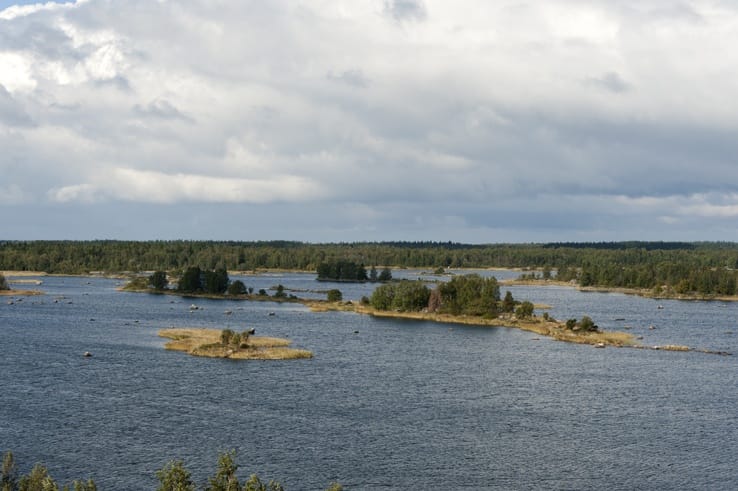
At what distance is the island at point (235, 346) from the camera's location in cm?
12575

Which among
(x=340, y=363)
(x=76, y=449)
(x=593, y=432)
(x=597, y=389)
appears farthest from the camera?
(x=340, y=363)

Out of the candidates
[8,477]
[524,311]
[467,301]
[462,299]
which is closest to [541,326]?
[524,311]

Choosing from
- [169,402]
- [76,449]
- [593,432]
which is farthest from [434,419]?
[76,449]

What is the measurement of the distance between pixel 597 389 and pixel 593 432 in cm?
2365

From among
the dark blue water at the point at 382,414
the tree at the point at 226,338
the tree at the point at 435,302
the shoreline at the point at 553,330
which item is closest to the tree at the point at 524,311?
the shoreline at the point at 553,330

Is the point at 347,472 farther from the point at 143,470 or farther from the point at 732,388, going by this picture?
the point at 732,388

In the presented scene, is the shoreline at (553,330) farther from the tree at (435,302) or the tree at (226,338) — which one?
the tree at (226,338)

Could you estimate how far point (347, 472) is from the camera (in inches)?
2672

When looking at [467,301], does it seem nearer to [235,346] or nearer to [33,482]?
[235,346]

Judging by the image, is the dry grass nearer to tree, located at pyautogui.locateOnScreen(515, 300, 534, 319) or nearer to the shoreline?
the shoreline

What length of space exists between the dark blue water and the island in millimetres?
3598

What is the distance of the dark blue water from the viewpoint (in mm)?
68938

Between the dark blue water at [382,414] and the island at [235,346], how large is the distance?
3.60 m

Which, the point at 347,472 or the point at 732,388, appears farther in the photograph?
the point at 732,388
